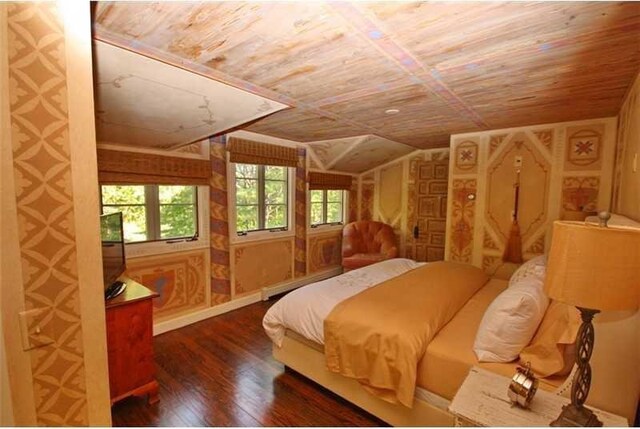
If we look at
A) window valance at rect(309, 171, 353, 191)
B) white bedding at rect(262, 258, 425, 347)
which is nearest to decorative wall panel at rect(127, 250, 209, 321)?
white bedding at rect(262, 258, 425, 347)

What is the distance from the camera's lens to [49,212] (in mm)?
943

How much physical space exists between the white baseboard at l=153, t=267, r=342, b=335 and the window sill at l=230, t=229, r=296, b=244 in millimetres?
694

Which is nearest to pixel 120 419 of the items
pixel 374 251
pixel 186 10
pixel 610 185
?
pixel 186 10

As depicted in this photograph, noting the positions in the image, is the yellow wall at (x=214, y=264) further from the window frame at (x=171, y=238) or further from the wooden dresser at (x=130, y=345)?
the wooden dresser at (x=130, y=345)

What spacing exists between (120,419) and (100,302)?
146cm

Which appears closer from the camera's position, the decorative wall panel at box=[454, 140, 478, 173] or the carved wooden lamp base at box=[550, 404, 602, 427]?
the carved wooden lamp base at box=[550, 404, 602, 427]

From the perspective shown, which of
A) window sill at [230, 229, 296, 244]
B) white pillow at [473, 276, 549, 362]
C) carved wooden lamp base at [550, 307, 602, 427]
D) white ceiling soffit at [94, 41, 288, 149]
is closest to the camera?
carved wooden lamp base at [550, 307, 602, 427]

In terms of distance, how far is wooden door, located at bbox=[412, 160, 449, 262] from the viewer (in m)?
4.75

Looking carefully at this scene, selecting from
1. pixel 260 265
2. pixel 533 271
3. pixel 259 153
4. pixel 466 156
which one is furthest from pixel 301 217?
pixel 533 271

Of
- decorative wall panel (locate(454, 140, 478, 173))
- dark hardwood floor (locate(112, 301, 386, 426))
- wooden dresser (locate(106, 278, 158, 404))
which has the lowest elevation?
dark hardwood floor (locate(112, 301, 386, 426))

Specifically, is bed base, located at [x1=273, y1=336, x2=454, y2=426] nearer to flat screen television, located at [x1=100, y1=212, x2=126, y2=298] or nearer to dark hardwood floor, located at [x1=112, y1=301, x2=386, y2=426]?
dark hardwood floor, located at [x1=112, y1=301, x2=386, y2=426]

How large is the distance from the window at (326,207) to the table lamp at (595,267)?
403cm

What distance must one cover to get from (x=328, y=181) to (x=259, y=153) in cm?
147

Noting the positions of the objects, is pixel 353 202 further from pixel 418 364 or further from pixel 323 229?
pixel 418 364
